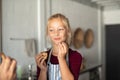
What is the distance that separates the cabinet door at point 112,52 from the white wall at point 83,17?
0.31m

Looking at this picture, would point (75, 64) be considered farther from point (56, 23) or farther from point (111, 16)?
point (111, 16)

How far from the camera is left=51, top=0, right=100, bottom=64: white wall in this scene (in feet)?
8.32

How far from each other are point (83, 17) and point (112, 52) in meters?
1.05

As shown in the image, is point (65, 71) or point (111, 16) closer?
point (65, 71)

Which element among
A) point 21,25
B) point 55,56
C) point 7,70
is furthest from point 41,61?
point 21,25

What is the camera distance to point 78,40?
9.45 feet

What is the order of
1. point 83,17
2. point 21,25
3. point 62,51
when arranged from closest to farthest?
point 62,51 → point 21,25 → point 83,17

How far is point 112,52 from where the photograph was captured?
12.3 feet

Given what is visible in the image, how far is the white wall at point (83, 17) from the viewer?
2.54 metres

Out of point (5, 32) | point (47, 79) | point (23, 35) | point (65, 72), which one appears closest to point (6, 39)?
point (5, 32)

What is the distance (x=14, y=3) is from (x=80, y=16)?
1.33m

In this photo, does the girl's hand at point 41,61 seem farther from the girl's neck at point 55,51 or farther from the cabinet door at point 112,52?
the cabinet door at point 112,52

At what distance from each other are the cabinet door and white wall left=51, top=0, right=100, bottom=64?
1.03 ft

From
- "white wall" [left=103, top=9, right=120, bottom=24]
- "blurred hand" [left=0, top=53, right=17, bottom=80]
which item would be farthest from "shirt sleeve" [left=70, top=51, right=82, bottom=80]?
"white wall" [left=103, top=9, right=120, bottom=24]
